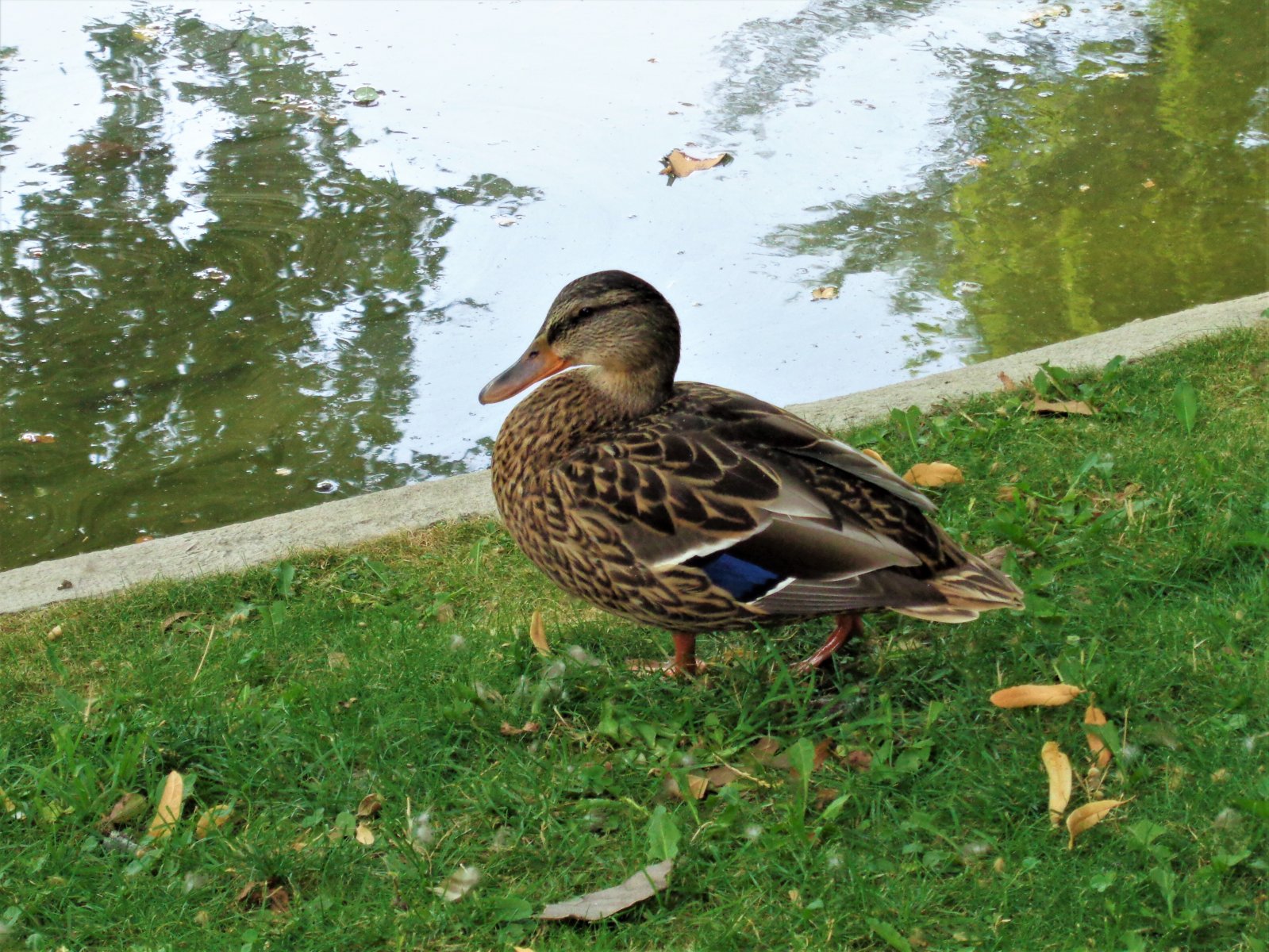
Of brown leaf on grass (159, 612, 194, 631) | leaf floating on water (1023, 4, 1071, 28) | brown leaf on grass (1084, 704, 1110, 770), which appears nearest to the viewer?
brown leaf on grass (1084, 704, 1110, 770)

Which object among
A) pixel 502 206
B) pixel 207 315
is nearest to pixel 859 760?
pixel 207 315

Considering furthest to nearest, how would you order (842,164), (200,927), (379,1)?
1. (379,1)
2. (842,164)
3. (200,927)

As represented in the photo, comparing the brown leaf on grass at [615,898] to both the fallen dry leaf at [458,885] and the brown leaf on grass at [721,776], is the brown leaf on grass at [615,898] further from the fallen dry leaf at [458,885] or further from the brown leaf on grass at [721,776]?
the brown leaf on grass at [721,776]

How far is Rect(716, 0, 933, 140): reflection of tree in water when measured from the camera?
719 cm

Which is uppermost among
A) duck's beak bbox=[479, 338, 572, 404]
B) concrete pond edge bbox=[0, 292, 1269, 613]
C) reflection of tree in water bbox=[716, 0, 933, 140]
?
duck's beak bbox=[479, 338, 572, 404]

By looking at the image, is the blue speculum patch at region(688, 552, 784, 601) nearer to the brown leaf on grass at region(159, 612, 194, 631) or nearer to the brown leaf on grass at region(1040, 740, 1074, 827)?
the brown leaf on grass at region(1040, 740, 1074, 827)

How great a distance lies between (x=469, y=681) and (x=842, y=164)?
418cm

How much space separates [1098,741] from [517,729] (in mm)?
1256

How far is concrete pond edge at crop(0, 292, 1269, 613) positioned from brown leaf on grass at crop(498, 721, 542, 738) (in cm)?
123

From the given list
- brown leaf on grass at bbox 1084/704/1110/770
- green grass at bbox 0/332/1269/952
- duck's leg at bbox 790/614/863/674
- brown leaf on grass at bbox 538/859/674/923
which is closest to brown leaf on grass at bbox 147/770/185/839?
green grass at bbox 0/332/1269/952

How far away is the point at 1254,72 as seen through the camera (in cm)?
740

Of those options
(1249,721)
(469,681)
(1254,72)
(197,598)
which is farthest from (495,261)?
(1254,72)

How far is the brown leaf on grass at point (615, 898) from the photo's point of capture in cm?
257

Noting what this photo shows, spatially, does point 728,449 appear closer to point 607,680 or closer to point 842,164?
point 607,680
